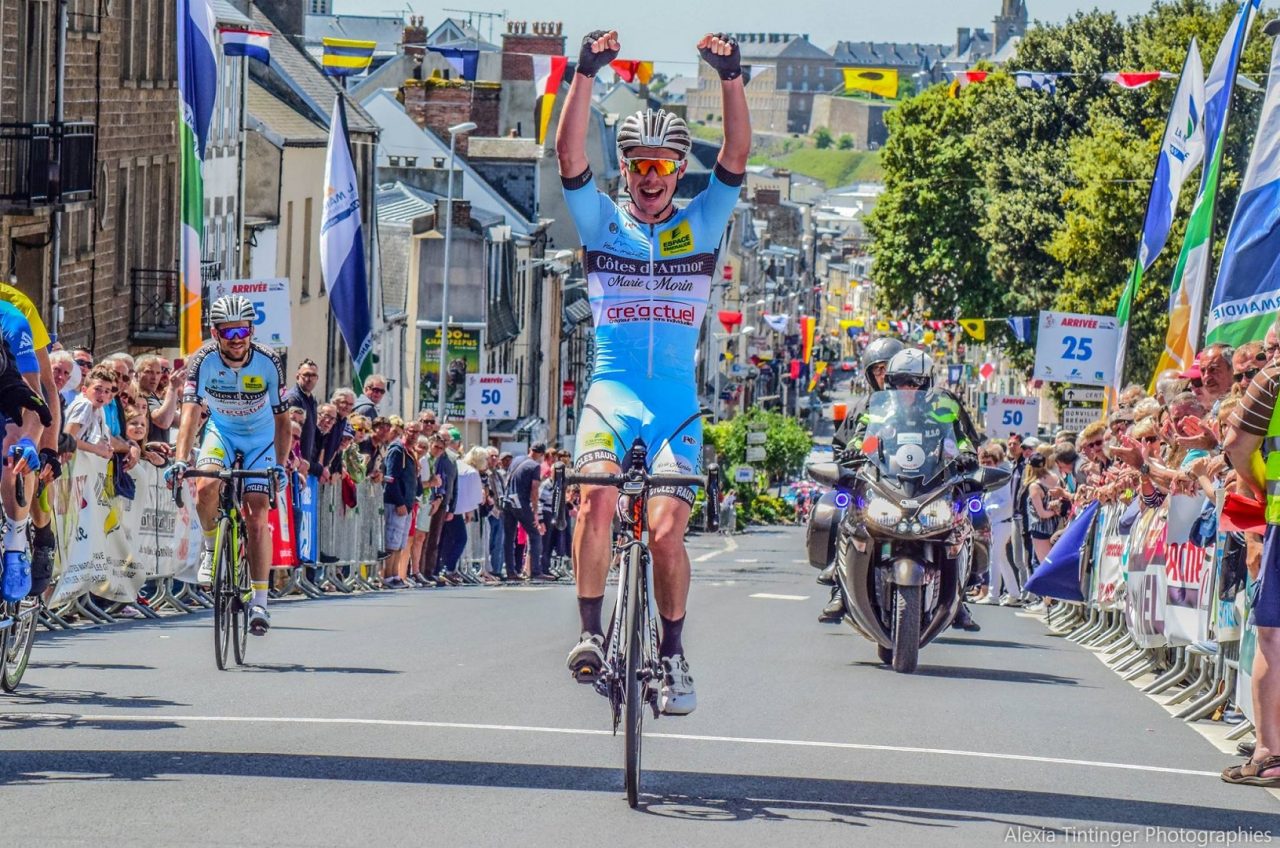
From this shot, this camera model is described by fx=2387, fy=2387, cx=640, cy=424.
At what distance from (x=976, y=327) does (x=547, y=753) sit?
57.1m

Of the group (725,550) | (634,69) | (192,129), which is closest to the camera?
(192,129)

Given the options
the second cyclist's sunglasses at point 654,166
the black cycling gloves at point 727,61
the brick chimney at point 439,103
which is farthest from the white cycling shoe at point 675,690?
the brick chimney at point 439,103

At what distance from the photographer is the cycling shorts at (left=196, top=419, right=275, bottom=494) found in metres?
12.6

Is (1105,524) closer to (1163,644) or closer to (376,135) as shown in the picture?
(1163,644)

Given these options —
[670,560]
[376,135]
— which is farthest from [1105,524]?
[376,135]

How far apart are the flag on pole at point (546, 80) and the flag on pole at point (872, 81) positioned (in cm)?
649

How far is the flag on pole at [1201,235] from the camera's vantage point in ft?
66.1

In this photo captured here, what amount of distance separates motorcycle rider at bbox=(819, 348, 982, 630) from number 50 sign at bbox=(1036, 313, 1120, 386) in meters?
25.7

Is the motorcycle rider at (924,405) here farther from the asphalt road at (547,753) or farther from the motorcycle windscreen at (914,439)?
the asphalt road at (547,753)

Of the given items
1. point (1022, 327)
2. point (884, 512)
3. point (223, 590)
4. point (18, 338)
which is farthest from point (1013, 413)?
point (18, 338)

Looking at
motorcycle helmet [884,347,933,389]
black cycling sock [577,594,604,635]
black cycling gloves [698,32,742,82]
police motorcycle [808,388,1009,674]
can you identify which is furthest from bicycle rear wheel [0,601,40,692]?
motorcycle helmet [884,347,933,389]

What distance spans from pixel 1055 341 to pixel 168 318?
15.0 metres

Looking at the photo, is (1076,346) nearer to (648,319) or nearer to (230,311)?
(230,311)

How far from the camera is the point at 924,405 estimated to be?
1359 centimetres
